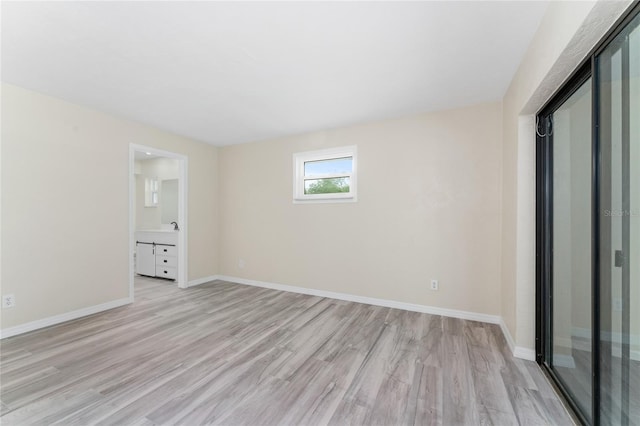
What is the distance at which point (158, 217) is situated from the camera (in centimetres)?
568

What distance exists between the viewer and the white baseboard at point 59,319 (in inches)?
94.9

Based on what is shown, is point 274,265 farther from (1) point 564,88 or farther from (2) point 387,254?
(1) point 564,88

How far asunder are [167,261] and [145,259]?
73 centimetres

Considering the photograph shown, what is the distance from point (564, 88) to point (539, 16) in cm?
47

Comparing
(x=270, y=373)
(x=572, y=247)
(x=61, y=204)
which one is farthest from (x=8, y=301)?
(x=572, y=247)

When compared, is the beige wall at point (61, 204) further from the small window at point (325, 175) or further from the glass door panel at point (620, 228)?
the glass door panel at point (620, 228)

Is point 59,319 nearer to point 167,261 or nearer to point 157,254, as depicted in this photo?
point 167,261

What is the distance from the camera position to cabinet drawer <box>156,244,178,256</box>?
4426 mm

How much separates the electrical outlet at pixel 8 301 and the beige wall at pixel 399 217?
2.63 m

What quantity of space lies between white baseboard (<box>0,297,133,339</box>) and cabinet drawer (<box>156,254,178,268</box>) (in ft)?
3.64

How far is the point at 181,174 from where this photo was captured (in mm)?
4105

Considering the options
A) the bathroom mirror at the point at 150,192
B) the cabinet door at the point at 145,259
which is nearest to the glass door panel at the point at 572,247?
the cabinet door at the point at 145,259

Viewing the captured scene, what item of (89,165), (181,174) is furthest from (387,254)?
(89,165)

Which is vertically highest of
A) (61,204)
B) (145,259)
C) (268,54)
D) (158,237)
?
(268,54)
